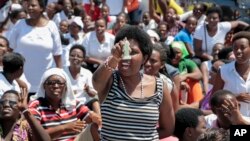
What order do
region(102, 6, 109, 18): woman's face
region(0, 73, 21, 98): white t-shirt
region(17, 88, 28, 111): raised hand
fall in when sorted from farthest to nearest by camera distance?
region(102, 6, 109, 18): woman's face < region(0, 73, 21, 98): white t-shirt < region(17, 88, 28, 111): raised hand

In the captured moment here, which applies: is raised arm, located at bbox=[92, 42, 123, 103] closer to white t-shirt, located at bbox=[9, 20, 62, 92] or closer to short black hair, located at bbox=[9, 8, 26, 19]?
white t-shirt, located at bbox=[9, 20, 62, 92]

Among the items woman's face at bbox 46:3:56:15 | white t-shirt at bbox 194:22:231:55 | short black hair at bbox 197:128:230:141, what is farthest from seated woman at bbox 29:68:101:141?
woman's face at bbox 46:3:56:15

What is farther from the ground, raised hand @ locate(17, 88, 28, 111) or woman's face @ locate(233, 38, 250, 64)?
woman's face @ locate(233, 38, 250, 64)

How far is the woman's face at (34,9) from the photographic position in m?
8.27

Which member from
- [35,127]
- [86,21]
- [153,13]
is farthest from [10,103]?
[153,13]

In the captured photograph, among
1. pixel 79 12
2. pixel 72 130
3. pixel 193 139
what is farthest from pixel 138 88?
pixel 79 12

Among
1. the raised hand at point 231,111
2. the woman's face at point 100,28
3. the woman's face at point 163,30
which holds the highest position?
the woman's face at point 100,28

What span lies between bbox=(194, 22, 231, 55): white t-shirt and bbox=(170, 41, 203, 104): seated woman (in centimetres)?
138

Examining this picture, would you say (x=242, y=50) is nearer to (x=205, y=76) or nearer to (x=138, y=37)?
(x=138, y=37)

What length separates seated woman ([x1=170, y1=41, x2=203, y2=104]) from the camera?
8211mm

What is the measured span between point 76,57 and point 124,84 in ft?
13.5

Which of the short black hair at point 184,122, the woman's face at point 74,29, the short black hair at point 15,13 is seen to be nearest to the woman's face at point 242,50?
the short black hair at point 184,122

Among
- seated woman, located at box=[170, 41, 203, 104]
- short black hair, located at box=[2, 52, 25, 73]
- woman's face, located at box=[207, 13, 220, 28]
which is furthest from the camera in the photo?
woman's face, located at box=[207, 13, 220, 28]

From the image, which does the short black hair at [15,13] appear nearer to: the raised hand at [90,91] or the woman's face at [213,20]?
the woman's face at [213,20]
